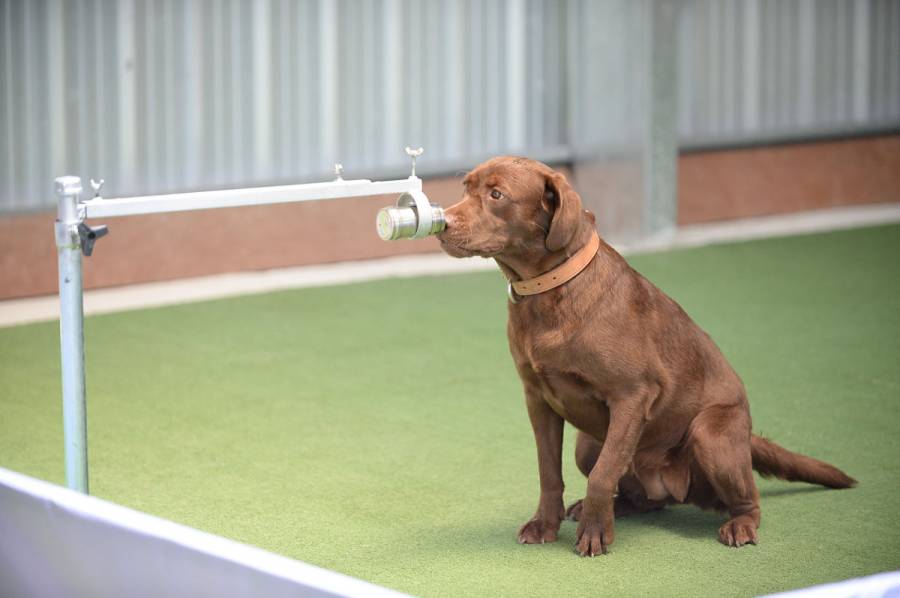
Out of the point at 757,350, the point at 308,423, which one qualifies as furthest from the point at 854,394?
the point at 308,423

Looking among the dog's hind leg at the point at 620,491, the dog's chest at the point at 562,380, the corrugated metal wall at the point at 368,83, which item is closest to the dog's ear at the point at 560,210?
the dog's chest at the point at 562,380

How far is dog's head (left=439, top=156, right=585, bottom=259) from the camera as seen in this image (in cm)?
367

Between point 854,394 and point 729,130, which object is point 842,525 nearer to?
point 854,394

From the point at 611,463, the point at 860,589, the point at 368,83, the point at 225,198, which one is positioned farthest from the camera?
the point at 368,83

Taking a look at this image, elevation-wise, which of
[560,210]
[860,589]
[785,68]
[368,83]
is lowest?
[860,589]

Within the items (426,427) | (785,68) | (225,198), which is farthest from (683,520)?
(785,68)

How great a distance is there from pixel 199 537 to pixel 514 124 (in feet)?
21.9

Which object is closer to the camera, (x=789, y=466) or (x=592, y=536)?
(x=592, y=536)

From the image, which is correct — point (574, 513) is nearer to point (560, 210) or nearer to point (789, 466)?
point (789, 466)

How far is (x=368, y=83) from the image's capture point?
8.36 meters

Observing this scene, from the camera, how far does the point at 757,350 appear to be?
6273mm

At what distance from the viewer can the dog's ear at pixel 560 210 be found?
3684mm

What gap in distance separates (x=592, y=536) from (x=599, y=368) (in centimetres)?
47

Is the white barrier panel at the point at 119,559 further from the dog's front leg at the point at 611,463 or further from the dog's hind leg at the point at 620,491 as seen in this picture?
the dog's hind leg at the point at 620,491
